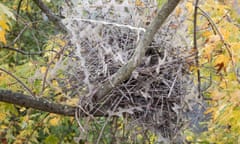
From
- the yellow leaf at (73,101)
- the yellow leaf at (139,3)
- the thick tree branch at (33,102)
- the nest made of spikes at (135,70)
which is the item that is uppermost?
the yellow leaf at (139,3)

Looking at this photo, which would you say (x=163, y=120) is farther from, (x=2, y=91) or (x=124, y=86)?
(x=2, y=91)

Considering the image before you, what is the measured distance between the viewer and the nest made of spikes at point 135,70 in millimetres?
1832

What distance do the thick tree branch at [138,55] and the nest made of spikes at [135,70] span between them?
33 mm

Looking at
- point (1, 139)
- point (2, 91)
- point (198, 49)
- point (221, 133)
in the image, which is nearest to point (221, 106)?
point (198, 49)

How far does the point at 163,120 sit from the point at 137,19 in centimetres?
46

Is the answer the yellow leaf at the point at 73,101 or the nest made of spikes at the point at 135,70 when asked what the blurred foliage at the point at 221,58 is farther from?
the yellow leaf at the point at 73,101

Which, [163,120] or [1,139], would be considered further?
[1,139]

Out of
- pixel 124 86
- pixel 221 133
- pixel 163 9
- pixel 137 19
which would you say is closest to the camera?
pixel 163 9

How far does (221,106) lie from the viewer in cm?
204

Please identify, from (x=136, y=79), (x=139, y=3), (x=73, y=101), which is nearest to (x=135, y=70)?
(x=136, y=79)

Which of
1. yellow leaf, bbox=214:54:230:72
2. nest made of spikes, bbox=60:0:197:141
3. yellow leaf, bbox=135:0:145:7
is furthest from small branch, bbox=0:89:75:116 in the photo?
yellow leaf, bbox=214:54:230:72

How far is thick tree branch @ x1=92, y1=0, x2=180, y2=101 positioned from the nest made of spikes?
1.3 inches

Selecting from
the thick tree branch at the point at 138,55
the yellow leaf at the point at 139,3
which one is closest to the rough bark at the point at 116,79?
the thick tree branch at the point at 138,55

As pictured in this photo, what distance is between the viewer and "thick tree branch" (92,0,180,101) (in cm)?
165
